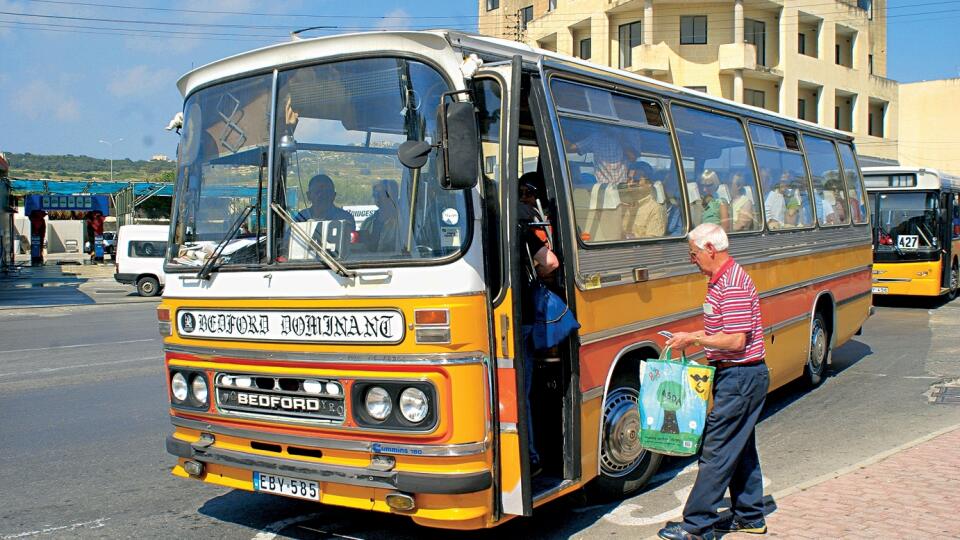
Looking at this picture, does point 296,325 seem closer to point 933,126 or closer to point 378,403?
point 378,403

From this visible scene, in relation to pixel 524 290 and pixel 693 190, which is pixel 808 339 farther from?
pixel 524 290

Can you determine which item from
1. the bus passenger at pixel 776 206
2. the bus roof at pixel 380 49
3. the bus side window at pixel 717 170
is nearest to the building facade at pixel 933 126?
the bus passenger at pixel 776 206

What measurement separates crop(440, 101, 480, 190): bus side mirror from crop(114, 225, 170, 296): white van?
26424mm

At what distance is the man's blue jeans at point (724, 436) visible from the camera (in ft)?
16.1

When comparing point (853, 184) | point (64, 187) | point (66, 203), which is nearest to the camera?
point (853, 184)

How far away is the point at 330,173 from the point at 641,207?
243 centimetres

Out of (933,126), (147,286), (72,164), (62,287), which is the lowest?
(62,287)

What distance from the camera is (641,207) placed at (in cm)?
639

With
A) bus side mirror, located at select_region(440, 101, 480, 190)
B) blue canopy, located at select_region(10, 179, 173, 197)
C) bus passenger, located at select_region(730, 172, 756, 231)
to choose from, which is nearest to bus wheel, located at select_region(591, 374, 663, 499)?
bus side mirror, located at select_region(440, 101, 480, 190)

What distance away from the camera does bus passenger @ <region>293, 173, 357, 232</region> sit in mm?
4965

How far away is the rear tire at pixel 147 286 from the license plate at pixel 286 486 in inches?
1033

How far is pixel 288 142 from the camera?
203 inches

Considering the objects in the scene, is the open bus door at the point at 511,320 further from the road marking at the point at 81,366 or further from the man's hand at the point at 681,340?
the road marking at the point at 81,366

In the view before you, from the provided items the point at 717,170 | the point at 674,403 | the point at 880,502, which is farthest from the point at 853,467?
the point at 717,170
